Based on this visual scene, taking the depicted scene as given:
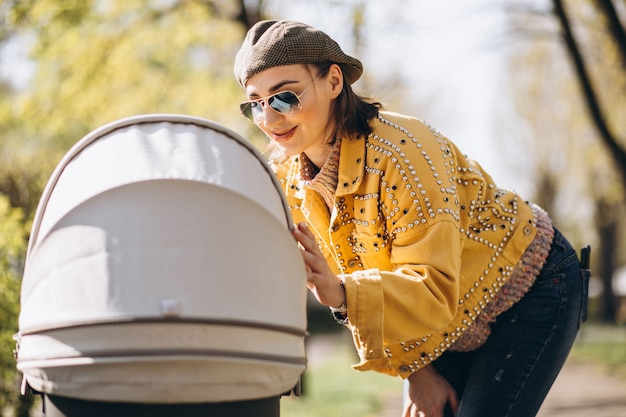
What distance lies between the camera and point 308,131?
261cm

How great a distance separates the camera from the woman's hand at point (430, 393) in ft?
9.53

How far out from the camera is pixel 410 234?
7.84 ft

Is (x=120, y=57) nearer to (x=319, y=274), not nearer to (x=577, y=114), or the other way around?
(x=319, y=274)

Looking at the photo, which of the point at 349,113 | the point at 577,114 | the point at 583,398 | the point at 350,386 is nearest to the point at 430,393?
the point at 349,113

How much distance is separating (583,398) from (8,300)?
24.9 feet

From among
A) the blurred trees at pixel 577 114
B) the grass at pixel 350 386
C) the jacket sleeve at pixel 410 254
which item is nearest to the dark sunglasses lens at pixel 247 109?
the jacket sleeve at pixel 410 254

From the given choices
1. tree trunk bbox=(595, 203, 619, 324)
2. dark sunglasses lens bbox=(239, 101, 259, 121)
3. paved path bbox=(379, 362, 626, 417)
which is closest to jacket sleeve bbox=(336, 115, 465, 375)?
dark sunglasses lens bbox=(239, 101, 259, 121)

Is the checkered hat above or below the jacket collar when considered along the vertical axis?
above

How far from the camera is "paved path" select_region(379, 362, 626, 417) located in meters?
8.81

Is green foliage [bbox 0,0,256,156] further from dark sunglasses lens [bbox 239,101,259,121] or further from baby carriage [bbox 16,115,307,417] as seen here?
baby carriage [bbox 16,115,307,417]

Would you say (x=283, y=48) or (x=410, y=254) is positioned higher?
(x=283, y=48)

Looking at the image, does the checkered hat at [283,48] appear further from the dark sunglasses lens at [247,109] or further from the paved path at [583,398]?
the paved path at [583,398]

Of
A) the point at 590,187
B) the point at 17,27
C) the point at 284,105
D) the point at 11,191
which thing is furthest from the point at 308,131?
the point at 590,187

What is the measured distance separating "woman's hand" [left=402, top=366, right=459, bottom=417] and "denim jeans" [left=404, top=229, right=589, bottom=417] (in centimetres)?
4
